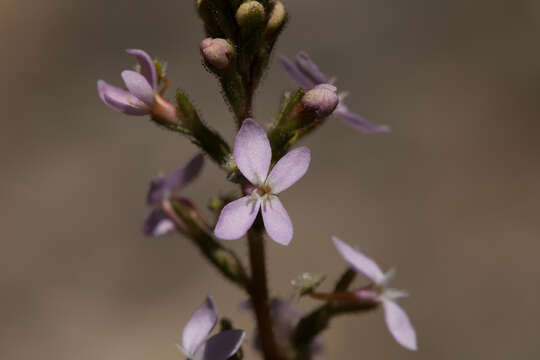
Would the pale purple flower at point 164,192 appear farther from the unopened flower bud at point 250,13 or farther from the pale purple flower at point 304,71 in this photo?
the unopened flower bud at point 250,13

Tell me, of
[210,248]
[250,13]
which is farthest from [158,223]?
[250,13]

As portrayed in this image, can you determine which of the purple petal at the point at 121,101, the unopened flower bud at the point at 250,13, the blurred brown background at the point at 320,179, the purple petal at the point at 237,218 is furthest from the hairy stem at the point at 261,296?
the blurred brown background at the point at 320,179

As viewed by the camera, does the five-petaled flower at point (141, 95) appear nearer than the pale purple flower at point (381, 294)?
Yes

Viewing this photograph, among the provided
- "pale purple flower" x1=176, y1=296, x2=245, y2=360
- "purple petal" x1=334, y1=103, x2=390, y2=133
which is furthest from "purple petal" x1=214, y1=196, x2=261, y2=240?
"purple petal" x1=334, y1=103, x2=390, y2=133

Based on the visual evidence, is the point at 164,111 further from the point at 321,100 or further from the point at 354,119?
the point at 354,119

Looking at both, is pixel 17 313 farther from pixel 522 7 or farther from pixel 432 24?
pixel 522 7

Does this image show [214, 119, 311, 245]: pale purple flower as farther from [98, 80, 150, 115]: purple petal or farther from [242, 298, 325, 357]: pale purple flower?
[242, 298, 325, 357]: pale purple flower
